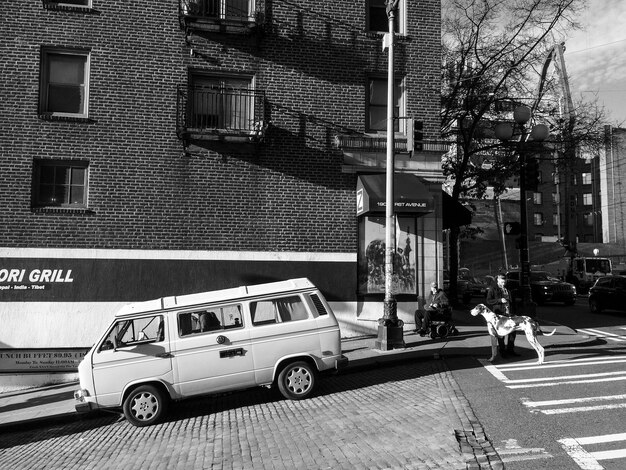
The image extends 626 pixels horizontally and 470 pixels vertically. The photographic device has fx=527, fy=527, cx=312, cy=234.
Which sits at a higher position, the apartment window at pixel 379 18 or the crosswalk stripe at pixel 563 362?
the apartment window at pixel 379 18

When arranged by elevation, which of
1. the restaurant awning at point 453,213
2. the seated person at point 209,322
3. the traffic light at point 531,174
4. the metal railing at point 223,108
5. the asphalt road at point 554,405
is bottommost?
the asphalt road at point 554,405

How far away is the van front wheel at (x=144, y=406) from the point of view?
839 cm

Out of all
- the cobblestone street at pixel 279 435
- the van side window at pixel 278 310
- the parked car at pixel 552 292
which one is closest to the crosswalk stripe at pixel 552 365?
the cobblestone street at pixel 279 435

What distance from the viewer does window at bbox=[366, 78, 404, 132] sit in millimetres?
15242

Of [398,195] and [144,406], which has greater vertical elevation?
[398,195]

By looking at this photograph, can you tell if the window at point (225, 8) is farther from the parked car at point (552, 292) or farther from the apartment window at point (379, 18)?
the parked car at point (552, 292)

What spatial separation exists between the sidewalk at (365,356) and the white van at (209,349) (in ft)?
4.49

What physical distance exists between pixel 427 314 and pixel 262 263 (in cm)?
458

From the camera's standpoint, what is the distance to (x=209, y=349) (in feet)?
28.6

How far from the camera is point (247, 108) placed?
1459 centimetres

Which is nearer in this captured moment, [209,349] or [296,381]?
[209,349]

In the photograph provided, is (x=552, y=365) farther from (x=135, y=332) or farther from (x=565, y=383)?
(x=135, y=332)

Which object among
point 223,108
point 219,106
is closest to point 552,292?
point 223,108

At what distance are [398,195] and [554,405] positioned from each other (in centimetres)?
696
